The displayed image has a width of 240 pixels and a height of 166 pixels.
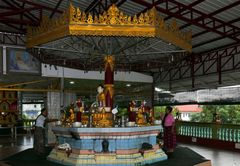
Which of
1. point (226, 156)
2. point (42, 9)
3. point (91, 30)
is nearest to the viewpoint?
point (91, 30)

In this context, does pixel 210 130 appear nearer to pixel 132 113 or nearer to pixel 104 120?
pixel 132 113

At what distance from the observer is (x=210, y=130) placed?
41.1 ft

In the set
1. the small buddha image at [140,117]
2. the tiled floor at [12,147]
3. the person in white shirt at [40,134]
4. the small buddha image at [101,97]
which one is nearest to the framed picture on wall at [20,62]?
the tiled floor at [12,147]

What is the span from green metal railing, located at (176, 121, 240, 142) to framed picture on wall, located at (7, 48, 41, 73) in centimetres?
669

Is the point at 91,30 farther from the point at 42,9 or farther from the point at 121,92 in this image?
the point at 121,92

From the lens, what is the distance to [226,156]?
9.64m

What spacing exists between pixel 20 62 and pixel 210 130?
311 inches

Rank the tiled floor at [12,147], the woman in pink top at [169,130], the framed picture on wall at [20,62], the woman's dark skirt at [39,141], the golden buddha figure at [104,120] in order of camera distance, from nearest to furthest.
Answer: the golden buddha figure at [104,120], the woman in pink top at [169,130], the woman's dark skirt at [39,141], the tiled floor at [12,147], the framed picture on wall at [20,62]

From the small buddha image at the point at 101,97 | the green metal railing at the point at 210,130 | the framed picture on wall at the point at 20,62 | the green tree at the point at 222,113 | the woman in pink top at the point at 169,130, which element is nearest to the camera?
the small buddha image at the point at 101,97

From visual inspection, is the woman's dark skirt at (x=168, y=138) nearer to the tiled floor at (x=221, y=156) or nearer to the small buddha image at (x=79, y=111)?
the tiled floor at (x=221, y=156)

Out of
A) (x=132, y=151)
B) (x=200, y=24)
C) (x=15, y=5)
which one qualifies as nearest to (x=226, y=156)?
(x=132, y=151)

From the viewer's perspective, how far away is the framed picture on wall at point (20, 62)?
488 inches

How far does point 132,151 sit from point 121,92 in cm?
1161

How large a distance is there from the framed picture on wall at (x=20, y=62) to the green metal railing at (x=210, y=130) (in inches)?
264
